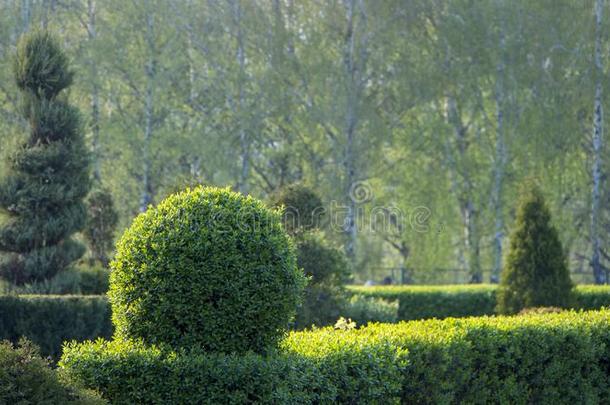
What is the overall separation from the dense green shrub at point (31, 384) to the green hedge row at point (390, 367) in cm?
54

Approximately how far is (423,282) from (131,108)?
11611mm

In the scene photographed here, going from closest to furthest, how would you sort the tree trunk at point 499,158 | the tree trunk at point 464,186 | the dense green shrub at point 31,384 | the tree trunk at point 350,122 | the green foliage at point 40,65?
the dense green shrub at point 31,384 → the green foliage at point 40,65 → the tree trunk at point 350,122 → the tree trunk at point 499,158 → the tree trunk at point 464,186

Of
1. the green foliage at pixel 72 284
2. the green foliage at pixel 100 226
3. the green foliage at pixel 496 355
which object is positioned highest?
the green foliage at pixel 100 226

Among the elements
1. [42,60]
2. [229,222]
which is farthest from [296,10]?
[229,222]

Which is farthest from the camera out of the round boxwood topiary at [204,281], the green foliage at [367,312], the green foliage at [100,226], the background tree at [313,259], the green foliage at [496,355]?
the green foliage at [100,226]

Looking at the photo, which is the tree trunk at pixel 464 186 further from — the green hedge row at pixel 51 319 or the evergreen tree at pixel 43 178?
the green hedge row at pixel 51 319

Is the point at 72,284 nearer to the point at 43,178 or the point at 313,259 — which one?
the point at 43,178

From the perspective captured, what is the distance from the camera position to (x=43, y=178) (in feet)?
44.5

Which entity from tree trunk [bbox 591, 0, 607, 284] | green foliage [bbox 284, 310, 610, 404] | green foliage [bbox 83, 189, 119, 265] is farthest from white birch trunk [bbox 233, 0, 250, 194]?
green foliage [bbox 284, 310, 610, 404]

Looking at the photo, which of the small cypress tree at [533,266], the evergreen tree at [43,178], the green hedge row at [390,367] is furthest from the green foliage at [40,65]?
the green hedge row at [390,367]

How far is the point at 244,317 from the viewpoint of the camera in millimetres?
5539

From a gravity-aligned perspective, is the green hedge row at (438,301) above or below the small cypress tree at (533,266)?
below

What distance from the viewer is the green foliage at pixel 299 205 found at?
13.5 metres

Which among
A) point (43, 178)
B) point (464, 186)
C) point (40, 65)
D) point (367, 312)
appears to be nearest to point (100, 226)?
point (43, 178)
